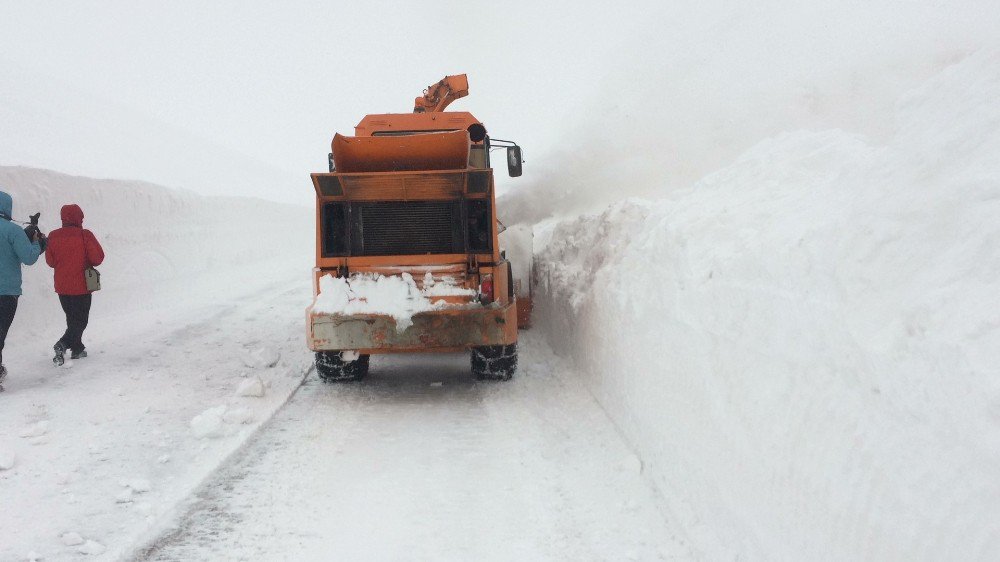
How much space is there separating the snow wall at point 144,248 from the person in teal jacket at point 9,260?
89.3 inches

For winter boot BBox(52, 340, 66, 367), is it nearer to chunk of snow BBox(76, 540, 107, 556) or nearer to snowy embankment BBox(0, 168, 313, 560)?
snowy embankment BBox(0, 168, 313, 560)

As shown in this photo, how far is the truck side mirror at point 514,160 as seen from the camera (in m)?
8.31

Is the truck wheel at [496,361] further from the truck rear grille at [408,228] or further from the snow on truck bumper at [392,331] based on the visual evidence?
the truck rear grille at [408,228]

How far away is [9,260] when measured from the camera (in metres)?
6.93

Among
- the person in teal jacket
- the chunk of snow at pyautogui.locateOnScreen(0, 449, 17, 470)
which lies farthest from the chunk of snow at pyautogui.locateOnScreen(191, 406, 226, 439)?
the person in teal jacket

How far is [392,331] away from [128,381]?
2.88 m

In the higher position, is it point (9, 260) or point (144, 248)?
point (144, 248)

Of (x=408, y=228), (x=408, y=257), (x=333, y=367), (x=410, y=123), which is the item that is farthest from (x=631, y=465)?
(x=410, y=123)

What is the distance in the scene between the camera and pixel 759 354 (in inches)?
134

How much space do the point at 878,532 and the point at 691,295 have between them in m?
2.30

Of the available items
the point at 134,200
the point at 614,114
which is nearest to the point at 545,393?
the point at 614,114

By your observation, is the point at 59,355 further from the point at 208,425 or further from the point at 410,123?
the point at 410,123

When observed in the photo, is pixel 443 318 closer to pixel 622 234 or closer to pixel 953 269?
pixel 622 234

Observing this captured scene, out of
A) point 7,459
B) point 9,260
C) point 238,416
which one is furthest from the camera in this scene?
point 9,260
